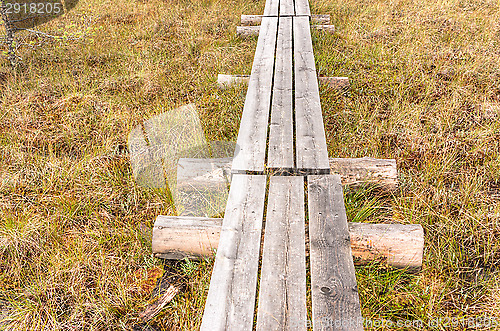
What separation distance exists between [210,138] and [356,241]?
6.51ft

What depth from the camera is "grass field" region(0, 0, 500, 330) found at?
79.2 inches

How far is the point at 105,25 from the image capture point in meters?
7.07

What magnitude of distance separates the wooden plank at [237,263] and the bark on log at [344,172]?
1.18 ft

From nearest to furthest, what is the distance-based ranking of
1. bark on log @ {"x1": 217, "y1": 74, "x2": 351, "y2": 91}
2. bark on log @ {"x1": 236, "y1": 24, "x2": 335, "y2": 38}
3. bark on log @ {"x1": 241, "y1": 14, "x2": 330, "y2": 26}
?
bark on log @ {"x1": 217, "y1": 74, "x2": 351, "y2": 91}
bark on log @ {"x1": 236, "y1": 24, "x2": 335, "y2": 38}
bark on log @ {"x1": 241, "y1": 14, "x2": 330, "y2": 26}

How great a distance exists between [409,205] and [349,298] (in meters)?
1.36

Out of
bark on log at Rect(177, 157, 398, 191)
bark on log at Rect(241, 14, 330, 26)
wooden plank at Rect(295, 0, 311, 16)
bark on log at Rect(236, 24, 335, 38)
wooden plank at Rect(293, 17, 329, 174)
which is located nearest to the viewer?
wooden plank at Rect(293, 17, 329, 174)

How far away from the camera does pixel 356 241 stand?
202 cm

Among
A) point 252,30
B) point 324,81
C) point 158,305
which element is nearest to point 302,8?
point 252,30

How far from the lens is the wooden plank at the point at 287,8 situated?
6.00 m

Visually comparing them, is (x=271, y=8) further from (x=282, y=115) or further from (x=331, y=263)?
(x=331, y=263)

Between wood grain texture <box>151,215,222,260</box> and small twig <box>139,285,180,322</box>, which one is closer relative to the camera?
small twig <box>139,285,180,322</box>

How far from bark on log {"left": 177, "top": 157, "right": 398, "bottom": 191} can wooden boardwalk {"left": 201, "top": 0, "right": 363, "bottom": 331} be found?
215 millimetres

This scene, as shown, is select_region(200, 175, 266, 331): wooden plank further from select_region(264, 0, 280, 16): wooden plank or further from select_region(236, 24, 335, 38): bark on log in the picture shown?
select_region(264, 0, 280, 16): wooden plank

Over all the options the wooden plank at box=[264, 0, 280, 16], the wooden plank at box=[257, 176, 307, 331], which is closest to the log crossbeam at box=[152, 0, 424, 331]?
the wooden plank at box=[257, 176, 307, 331]
